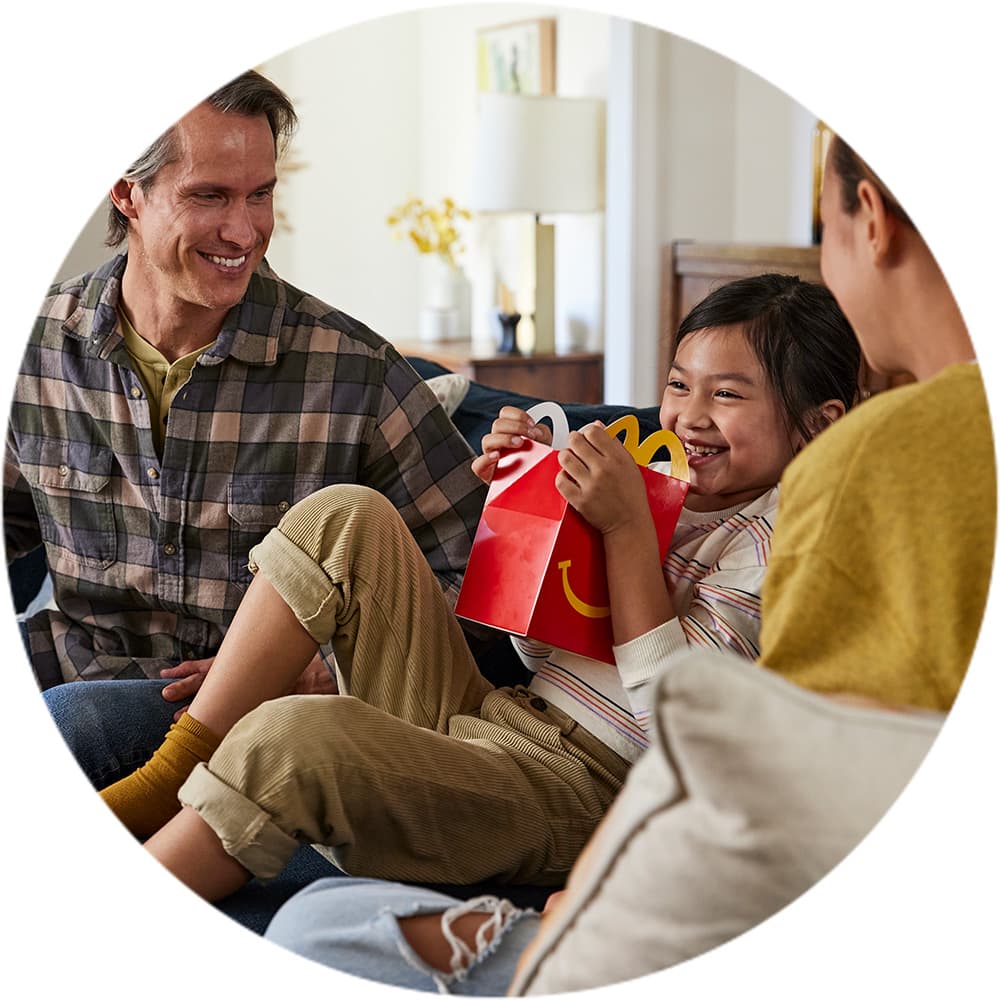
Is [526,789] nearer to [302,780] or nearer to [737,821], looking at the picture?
[302,780]

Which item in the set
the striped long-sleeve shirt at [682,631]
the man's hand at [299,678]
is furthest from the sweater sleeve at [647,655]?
the man's hand at [299,678]

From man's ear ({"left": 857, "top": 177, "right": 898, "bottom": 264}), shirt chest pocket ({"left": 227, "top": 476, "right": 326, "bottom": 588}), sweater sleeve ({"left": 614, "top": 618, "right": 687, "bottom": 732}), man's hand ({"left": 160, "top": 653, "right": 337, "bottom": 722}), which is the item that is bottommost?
man's hand ({"left": 160, "top": 653, "right": 337, "bottom": 722})

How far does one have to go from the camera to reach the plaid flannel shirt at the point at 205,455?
1.31 m

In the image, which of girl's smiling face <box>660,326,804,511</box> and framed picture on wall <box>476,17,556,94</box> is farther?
framed picture on wall <box>476,17,556,94</box>

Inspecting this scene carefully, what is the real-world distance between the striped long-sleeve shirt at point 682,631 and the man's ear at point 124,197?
1.97 feet

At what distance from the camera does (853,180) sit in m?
0.87

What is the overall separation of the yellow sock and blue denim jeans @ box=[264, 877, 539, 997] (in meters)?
0.23

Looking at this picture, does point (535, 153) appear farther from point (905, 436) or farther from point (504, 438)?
point (905, 436)

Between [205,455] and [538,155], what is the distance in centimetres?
217

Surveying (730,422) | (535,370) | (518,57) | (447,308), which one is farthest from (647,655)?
(518,57)

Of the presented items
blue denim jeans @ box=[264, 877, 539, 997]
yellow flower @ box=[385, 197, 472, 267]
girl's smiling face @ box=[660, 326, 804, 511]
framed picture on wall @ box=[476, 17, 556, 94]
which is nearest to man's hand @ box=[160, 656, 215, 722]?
blue denim jeans @ box=[264, 877, 539, 997]

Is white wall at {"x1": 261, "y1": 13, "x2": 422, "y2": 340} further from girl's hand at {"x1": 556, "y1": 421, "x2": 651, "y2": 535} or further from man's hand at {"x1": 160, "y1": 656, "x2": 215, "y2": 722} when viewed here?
girl's hand at {"x1": 556, "y1": 421, "x2": 651, "y2": 535}

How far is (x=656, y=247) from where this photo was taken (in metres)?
3.22

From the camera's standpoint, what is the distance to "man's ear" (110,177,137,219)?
1291 mm
